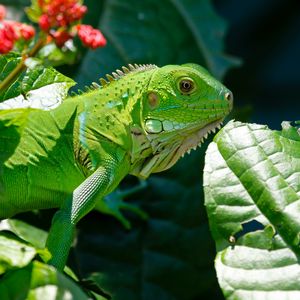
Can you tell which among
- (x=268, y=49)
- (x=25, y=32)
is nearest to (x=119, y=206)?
(x=25, y=32)

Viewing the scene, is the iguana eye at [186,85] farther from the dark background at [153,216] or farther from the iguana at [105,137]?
the dark background at [153,216]

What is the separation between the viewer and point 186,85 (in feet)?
7.94

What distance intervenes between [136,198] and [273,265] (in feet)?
5.29

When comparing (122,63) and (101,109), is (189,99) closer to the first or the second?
(101,109)

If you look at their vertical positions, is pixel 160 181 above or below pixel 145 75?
below

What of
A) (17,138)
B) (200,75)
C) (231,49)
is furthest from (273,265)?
(231,49)

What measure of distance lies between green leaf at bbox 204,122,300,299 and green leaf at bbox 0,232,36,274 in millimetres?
435

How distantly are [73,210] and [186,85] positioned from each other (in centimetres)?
54

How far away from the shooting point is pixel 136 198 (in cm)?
335

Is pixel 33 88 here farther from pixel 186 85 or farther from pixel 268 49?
pixel 268 49

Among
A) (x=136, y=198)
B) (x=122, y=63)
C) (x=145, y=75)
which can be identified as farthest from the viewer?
(x=122, y=63)

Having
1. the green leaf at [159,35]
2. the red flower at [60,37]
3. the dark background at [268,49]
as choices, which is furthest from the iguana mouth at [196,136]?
the dark background at [268,49]

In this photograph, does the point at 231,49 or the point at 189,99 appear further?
the point at 231,49

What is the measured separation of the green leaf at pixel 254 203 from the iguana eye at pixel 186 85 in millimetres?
519
